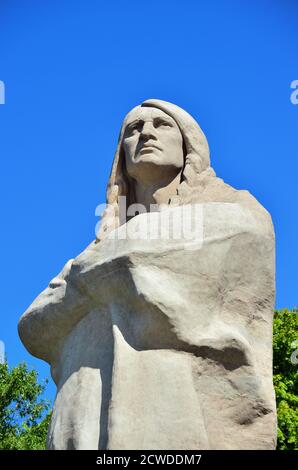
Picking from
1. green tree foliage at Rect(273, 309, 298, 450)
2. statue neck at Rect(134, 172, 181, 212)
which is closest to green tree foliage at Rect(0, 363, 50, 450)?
green tree foliage at Rect(273, 309, 298, 450)

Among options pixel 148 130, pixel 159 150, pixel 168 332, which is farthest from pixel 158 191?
pixel 168 332

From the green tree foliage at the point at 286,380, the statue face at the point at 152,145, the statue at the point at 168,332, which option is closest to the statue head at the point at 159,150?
the statue face at the point at 152,145

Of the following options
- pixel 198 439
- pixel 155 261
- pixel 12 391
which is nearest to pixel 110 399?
pixel 198 439

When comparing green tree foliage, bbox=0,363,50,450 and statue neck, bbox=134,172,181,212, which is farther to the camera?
green tree foliage, bbox=0,363,50,450

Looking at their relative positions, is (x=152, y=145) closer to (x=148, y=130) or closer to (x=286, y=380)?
(x=148, y=130)

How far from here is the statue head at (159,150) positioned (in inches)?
309

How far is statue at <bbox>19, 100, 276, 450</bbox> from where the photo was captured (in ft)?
20.3

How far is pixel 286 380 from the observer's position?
23797 millimetres

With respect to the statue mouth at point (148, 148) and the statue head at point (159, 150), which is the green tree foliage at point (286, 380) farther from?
the statue mouth at point (148, 148)

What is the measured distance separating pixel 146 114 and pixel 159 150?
44 cm

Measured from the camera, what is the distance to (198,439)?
603 cm

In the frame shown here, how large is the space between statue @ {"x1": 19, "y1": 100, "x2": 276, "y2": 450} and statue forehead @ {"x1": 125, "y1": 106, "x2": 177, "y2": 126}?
1033 millimetres

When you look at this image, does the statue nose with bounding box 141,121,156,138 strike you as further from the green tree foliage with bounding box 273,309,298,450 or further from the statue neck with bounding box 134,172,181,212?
the green tree foliage with bounding box 273,309,298,450

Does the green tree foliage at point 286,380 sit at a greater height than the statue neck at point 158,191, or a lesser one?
greater
